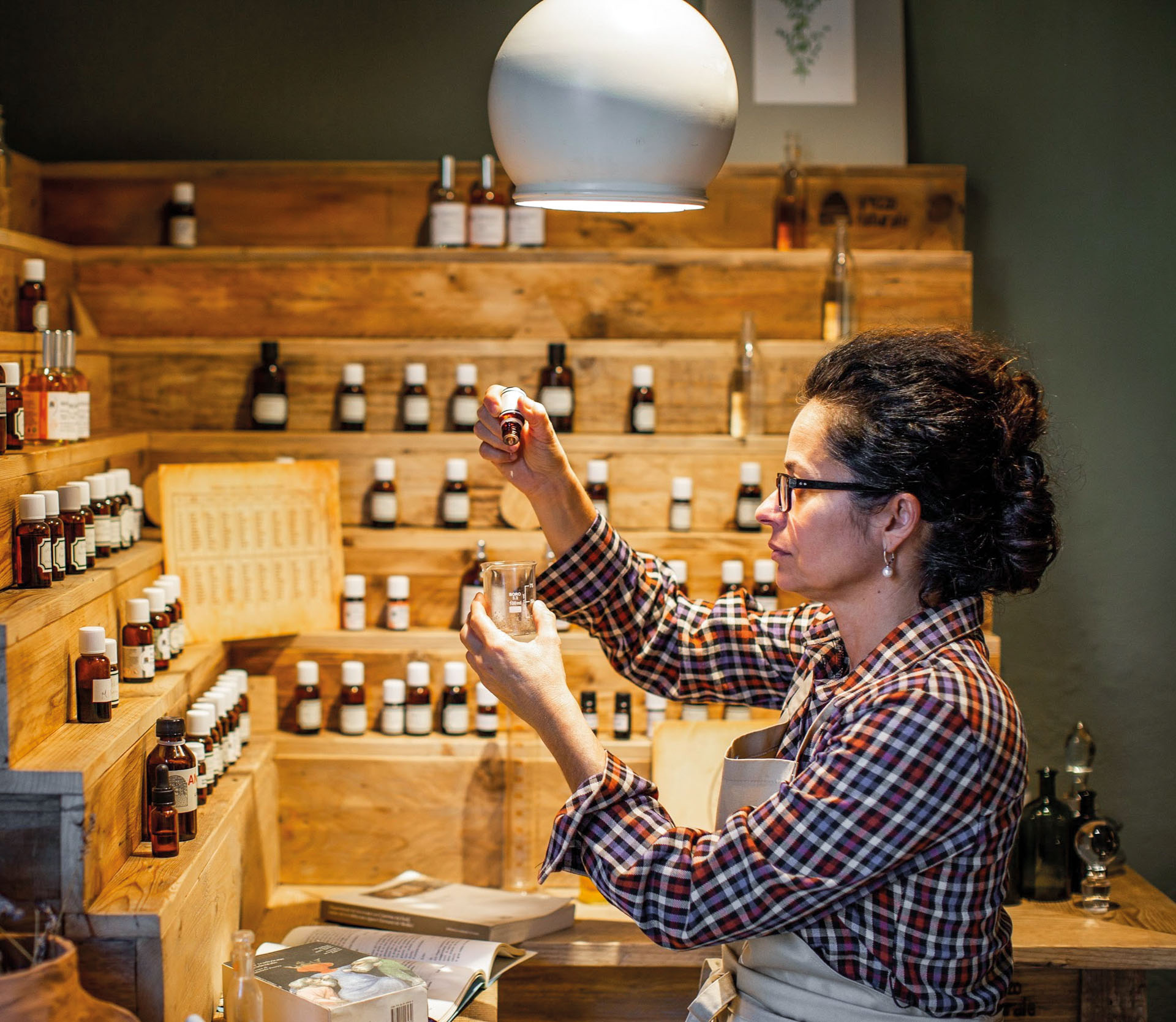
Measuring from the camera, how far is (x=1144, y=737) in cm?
293

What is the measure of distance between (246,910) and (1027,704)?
1.79 meters

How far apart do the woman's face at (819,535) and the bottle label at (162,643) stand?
1026 millimetres

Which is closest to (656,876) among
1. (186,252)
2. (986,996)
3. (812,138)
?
(986,996)

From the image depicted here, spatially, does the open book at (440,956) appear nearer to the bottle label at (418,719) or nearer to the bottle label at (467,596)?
the bottle label at (418,719)

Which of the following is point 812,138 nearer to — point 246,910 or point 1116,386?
point 1116,386

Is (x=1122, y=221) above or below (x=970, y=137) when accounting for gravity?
below

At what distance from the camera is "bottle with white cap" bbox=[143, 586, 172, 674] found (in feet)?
6.49

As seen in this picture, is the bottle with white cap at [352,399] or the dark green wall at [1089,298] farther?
the dark green wall at [1089,298]

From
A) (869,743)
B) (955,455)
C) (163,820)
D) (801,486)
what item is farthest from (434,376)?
(869,743)

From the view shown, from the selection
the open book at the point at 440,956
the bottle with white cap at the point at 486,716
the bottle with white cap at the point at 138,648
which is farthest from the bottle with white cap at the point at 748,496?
the bottle with white cap at the point at 138,648

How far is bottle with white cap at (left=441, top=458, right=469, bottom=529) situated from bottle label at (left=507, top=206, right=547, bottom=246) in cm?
47

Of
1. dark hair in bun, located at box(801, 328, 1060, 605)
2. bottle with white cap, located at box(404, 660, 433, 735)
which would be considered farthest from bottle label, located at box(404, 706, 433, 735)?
dark hair in bun, located at box(801, 328, 1060, 605)

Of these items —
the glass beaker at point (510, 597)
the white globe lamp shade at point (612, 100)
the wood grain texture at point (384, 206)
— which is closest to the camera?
the white globe lamp shade at point (612, 100)

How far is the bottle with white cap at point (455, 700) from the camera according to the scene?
2.46 meters
